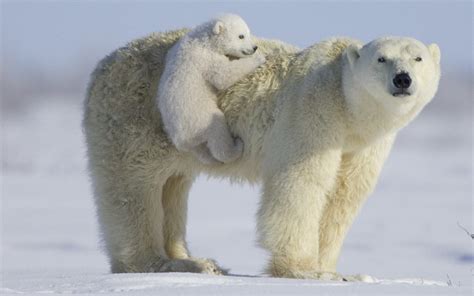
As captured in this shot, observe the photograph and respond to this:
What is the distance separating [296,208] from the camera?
23.1 ft

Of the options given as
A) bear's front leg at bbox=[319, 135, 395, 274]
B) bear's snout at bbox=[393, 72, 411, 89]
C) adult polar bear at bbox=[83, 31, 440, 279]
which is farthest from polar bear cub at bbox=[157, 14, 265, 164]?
bear's snout at bbox=[393, 72, 411, 89]

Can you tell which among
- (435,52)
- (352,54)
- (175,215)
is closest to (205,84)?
(352,54)

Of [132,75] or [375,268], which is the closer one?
[132,75]

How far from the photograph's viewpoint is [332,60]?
7.39 m

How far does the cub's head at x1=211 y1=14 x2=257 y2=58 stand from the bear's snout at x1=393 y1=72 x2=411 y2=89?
3.91ft

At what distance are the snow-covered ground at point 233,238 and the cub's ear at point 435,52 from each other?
142 cm

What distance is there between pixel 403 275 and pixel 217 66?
362cm

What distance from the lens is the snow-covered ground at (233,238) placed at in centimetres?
607

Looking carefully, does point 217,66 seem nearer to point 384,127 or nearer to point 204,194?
point 384,127

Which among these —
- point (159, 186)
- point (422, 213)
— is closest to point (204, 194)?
point (422, 213)

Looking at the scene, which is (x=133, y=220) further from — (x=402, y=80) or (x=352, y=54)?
(x=402, y=80)

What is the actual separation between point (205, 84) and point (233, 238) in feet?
21.5

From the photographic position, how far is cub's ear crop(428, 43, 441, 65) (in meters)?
7.16

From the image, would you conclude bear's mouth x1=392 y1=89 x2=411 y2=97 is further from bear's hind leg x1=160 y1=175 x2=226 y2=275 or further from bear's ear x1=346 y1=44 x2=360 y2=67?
bear's hind leg x1=160 y1=175 x2=226 y2=275
